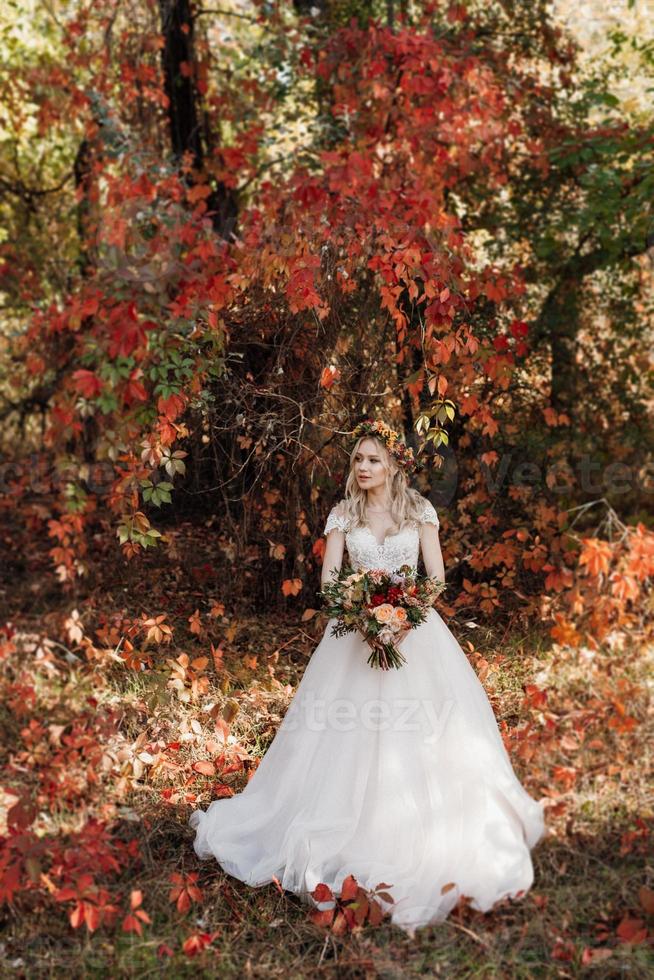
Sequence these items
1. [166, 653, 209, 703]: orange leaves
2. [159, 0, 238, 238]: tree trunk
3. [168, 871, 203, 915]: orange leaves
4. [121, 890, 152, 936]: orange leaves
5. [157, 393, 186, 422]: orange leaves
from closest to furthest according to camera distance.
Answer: [121, 890, 152, 936]: orange leaves < [168, 871, 203, 915]: orange leaves < [157, 393, 186, 422]: orange leaves < [166, 653, 209, 703]: orange leaves < [159, 0, 238, 238]: tree trunk

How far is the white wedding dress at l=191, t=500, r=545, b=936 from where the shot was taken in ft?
11.4

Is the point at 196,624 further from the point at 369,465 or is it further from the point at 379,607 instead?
the point at 379,607

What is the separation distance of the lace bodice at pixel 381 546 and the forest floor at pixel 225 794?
1067mm

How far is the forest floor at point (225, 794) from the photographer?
323cm

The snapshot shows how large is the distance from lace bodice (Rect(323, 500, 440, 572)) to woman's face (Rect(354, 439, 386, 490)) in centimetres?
22

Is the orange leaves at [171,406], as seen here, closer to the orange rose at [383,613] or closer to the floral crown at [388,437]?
the floral crown at [388,437]

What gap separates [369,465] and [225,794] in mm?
1795

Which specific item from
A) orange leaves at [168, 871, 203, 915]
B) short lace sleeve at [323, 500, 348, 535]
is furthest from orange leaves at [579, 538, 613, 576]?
orange leaves at [168, 871, 203, 915]

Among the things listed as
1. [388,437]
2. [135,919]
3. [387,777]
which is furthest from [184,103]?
[135,919]

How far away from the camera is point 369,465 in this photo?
4.20 m

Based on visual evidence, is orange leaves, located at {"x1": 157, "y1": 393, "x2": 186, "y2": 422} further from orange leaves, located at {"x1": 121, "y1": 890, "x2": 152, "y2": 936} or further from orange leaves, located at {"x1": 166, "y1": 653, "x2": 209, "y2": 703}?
orange leaves, located at {"x1": 121, "y1": 890, "x2": 152, "y2": 936}

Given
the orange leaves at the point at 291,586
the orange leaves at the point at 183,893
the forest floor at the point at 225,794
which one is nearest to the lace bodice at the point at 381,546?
the forest floor at the point at 225,794

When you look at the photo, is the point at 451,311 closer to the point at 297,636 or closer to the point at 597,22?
the point at 297,636

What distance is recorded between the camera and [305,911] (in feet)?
11.5
